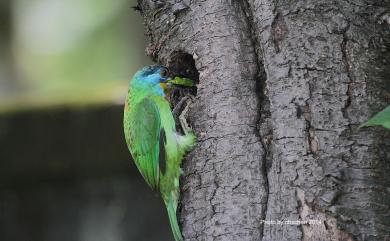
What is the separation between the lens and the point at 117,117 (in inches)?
225

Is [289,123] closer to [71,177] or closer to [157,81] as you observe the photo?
[157,81]

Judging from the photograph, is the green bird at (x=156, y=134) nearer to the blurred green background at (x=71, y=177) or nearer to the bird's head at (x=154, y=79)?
the bird's head at (x=154, y=79)

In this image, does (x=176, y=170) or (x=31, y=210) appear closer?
(x=176, y=170)

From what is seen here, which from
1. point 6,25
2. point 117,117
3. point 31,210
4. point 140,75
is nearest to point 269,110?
point 140,75

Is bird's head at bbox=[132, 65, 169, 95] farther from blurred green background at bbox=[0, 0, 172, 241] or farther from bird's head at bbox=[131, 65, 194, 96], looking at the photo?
blurred green background at bbox=[0, 0, 172, 241]

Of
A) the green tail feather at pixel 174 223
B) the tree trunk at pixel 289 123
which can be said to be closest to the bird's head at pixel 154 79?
→ the tree trunk at pixel 289 123

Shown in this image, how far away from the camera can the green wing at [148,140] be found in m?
3.77

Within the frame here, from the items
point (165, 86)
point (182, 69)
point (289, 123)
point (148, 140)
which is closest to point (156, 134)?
point (148, 140)

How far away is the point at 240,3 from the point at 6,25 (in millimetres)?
6908

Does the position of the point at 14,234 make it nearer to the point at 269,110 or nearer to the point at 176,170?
the point at 176,170

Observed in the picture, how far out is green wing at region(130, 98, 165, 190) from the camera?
377cm

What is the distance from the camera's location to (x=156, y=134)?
390cm

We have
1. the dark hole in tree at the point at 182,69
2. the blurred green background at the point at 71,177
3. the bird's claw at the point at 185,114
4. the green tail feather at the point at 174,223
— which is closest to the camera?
the green tail feather at the point at 174,223

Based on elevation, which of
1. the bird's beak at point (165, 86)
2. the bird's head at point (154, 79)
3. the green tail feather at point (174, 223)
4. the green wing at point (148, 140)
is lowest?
the green tail feather at point (174, 223)
